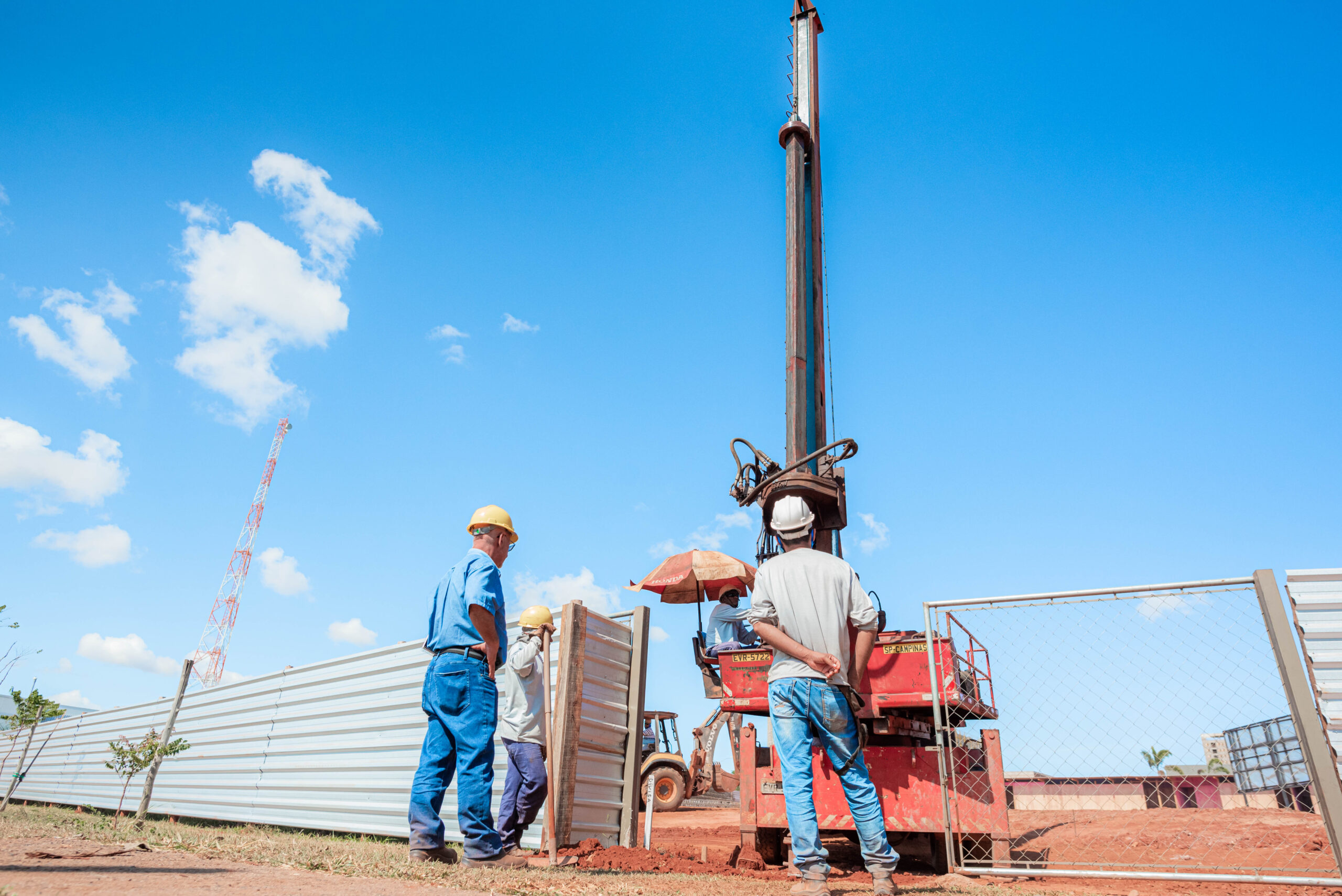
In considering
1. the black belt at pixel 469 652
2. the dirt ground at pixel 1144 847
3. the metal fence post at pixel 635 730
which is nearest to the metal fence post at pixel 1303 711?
the dirt ground at pixel 1144 847

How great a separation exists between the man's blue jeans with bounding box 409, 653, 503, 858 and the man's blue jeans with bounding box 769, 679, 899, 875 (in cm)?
171

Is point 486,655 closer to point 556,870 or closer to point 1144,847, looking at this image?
point 556,870

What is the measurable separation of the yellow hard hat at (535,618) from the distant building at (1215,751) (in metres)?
4.47

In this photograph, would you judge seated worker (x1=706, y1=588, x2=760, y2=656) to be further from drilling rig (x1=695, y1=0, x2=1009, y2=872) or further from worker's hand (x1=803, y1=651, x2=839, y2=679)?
worker's hand (x1=803, y1=651, x2=839, y2=679)

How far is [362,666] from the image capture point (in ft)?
25.4

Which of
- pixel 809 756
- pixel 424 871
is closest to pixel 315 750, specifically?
pixel 424 871

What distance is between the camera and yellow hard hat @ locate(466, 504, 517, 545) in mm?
4848

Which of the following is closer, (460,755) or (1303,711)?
(1303,711)

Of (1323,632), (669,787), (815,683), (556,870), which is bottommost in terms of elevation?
(556,870)

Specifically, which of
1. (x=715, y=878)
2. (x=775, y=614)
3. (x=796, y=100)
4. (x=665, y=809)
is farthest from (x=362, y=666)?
(x=796, y=100)

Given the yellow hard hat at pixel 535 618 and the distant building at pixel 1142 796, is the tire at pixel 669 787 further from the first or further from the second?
the yellow hard hat at pixel 535 618

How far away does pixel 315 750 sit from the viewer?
322 inches

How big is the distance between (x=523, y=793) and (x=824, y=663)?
2685 millimetres

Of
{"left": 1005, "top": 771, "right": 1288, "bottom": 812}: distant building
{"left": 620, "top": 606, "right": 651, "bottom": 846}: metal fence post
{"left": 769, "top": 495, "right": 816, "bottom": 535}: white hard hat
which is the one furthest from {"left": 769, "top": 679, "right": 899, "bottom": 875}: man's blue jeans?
{"left": 1005, "top": 771, "right": 1288, "bottom": 812}: distant building
